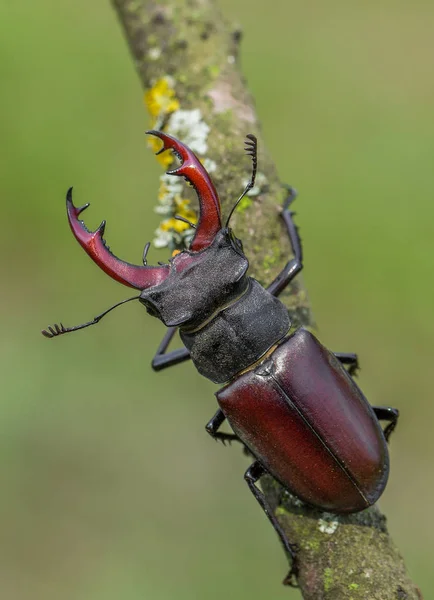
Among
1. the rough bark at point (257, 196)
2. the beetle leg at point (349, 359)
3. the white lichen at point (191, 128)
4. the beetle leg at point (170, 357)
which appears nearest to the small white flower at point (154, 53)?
the rough bark at point (257, 196)

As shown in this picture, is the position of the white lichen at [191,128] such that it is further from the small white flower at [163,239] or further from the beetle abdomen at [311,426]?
the beetle abdomen at [311,426]

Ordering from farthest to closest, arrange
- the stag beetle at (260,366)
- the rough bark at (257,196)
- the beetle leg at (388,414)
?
the beetle leg at (388,414), the stag beetle at (260,366), the rough bark at (257,196)

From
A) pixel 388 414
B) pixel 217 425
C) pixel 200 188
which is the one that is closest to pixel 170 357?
pixel 217 425

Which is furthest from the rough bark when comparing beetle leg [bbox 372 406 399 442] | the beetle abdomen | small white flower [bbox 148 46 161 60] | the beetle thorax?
beetle leg [bbox 372 406 399 442]

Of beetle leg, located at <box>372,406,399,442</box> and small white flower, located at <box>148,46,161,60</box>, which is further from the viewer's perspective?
small white flower, located at <box>148,46,161,60</box>

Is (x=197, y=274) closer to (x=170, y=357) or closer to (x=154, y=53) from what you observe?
(x=170, y=357)

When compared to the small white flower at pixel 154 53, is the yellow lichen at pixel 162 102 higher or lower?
lower

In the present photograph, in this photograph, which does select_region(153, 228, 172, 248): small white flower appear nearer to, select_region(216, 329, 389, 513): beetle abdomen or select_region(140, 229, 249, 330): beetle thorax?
select_region(140, 229, 249, 330): beetle thorax
